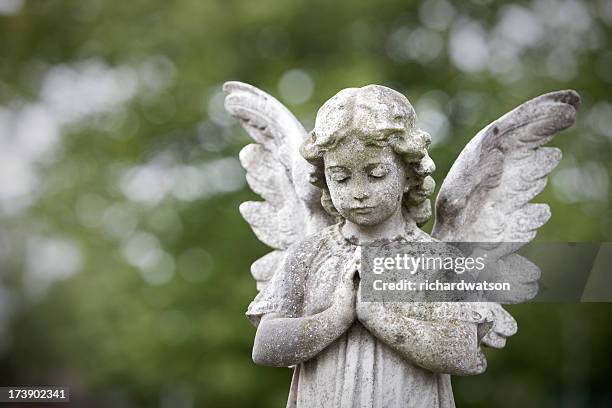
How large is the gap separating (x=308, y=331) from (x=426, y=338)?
1.95ft

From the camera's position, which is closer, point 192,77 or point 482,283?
point 482,283

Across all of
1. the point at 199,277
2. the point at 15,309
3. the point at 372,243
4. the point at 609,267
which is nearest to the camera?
the point at 372,243

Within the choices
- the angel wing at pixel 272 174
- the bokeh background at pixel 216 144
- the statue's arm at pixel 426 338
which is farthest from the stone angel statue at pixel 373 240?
the bokeh background at pixel 216 144

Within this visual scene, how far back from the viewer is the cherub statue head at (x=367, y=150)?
16.4ft

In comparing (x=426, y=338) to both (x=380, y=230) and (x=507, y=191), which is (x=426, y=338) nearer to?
(x=380, y=230)

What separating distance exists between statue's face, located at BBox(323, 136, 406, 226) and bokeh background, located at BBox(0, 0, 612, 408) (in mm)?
9392

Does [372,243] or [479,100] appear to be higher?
[479,100]

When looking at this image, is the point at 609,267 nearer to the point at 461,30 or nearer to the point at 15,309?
the point at 461,30

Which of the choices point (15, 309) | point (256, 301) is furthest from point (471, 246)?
point (15, 309)

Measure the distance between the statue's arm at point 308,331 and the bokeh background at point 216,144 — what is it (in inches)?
374

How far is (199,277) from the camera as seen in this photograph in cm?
1562

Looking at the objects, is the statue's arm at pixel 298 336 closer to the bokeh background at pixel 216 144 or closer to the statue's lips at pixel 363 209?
the statue's lips at pixel 363 209

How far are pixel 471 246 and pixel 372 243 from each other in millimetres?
800

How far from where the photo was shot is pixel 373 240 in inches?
209
